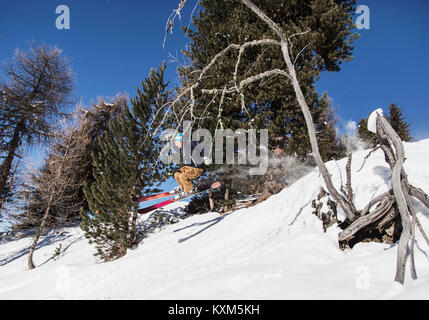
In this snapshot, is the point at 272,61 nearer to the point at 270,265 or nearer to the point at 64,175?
the point at 270,265

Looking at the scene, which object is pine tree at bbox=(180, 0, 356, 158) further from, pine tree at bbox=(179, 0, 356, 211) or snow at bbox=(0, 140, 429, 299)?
snow at bbox=(0, 140, 429, 299)

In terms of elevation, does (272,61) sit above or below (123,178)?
above

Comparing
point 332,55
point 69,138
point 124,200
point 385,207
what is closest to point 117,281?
point 124,200

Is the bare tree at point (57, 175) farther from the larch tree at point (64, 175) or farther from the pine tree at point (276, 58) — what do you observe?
the pine tree at point (276, 58)

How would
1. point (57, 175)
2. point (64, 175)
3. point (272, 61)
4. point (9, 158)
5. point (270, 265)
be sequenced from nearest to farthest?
point (270, 265), point (272, 61), point (57, 175), point (64, 175), point (9, 158)

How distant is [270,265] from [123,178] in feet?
24.4

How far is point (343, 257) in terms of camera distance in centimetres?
266

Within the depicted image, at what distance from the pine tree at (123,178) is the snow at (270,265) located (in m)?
2.16

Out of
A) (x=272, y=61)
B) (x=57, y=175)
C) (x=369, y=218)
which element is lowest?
(x=369, y=218)

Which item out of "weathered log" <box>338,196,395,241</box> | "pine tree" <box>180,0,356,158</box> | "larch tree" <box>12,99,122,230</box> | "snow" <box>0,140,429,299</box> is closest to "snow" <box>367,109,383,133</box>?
"weathered log" <box>338,196,395,241</box>

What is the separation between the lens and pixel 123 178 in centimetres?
847

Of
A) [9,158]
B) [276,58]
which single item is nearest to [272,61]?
[276,58]

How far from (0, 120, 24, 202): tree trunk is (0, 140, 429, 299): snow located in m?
8.40

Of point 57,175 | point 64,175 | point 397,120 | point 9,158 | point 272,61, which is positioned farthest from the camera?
point 397,120
